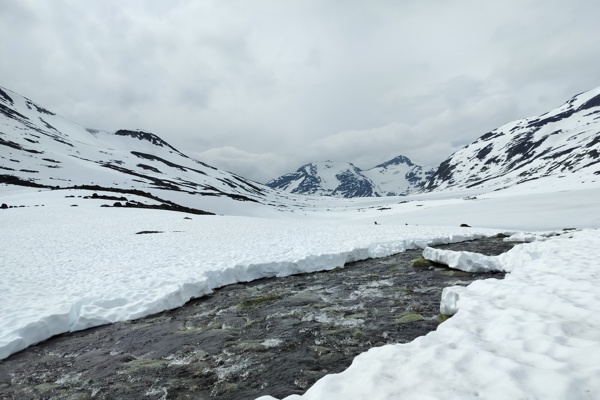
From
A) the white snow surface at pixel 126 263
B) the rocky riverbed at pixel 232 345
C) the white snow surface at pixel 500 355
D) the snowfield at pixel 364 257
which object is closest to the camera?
the white snow surface at pixel 500 355

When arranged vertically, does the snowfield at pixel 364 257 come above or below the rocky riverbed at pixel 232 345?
above

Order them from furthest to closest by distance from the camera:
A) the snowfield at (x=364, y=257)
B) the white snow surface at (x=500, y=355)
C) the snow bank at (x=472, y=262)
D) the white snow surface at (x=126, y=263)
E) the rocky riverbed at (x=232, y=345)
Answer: the snow bank at (x=472, y=262)
the white snow surface at (x=126, y=263)
the rocky riverbed at (x=232, y=345)
the snowfield at (x=364, y=257)
the white snow surface at (x=500, y=355)

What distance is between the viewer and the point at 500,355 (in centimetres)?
548

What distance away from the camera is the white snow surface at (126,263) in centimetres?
1089

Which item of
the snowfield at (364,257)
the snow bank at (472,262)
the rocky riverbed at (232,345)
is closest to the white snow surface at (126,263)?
the snowfield at (364,257)

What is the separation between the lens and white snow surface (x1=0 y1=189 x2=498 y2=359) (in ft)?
35.7

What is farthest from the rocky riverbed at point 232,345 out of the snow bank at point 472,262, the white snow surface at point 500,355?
the white snow surface at point 500,355

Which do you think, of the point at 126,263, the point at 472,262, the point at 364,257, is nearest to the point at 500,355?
the point at 472,262

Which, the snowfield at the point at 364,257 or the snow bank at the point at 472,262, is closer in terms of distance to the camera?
the snowfield at the point at 364,257

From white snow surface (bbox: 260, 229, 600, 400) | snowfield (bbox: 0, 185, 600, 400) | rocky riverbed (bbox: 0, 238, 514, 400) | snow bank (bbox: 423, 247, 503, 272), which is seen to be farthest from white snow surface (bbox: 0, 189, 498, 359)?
white snow surface (bbox: 260, 229, 600, 400)

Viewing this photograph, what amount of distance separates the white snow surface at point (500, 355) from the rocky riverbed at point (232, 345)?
1695 mm

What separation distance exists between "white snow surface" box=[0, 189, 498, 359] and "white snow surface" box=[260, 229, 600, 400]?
9018mm

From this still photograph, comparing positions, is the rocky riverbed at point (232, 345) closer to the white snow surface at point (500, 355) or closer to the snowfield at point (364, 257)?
the snowfield at point (364, 257)

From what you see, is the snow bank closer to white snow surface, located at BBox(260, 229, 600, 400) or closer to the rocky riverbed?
the rocky riverbed
